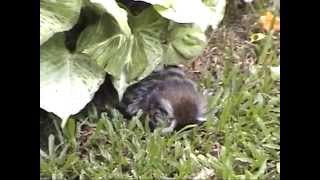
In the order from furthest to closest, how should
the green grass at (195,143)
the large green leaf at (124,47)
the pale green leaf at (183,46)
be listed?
the pale green leaf at (183,46) → the large green leaf at (124,47) → the green grass at (195,143)

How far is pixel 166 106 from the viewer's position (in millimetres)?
2555

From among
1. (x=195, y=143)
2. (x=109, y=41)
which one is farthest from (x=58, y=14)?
(x=195, y=143)

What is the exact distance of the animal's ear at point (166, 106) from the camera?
8.34 feet

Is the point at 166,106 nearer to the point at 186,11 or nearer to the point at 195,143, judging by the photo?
the point at 195,143

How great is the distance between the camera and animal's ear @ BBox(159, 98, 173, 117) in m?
2.54

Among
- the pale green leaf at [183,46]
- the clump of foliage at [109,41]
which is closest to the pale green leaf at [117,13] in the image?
the clump of foliage at [109,41]

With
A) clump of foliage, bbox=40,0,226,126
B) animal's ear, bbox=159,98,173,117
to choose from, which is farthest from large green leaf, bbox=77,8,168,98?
animal's ear, bbox=159,98,173,117

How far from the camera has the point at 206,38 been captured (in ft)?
9.13

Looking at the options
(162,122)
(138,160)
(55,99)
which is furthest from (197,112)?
(55,99)

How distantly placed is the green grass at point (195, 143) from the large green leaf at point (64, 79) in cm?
10

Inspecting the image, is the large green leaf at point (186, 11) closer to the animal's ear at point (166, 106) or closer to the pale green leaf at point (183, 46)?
the pale green leaf at point (183, 46)

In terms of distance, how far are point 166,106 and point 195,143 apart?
0.55 ft
